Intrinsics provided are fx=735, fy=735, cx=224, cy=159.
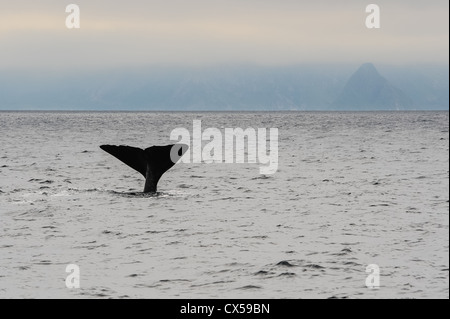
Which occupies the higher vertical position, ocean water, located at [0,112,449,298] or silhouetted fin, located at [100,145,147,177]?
silhouetted fin, located at [100,145,147,177]

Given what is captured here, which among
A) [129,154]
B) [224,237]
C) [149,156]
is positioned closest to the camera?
[224,237]

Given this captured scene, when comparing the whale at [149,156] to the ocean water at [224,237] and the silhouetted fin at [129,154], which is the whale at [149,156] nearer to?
the silhouetted fin at [129,154]

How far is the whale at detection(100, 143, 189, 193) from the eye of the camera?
19.0 m

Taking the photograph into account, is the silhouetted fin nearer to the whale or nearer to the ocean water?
the whale

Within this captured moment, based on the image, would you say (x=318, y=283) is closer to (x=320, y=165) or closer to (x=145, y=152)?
(x=145, y=152)

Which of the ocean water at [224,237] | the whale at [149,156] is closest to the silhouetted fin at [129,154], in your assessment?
the whale at [149,156]

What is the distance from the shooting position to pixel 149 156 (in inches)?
778

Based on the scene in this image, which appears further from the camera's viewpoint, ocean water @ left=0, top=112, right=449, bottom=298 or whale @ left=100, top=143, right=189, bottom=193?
whale @ left=100, top=143, right=189, bottom=193

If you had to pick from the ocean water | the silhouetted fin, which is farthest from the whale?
the ocean water

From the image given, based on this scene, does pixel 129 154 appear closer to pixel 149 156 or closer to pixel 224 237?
pixel 149 156


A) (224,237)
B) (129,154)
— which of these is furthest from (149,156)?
(224,237)

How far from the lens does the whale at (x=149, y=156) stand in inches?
749

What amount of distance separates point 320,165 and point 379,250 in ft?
81.5
